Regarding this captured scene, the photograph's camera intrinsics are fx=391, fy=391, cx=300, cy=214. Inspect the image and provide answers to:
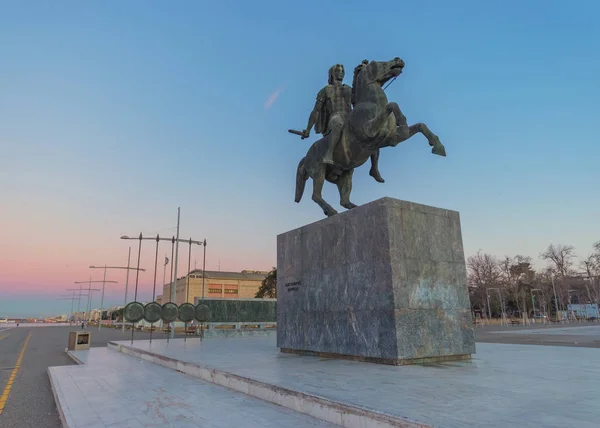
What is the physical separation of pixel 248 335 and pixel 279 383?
1898 cm

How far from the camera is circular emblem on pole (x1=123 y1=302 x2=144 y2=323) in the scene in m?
18.7

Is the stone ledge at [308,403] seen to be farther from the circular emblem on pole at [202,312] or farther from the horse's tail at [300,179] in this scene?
the circular emblem on pole at [202,312]

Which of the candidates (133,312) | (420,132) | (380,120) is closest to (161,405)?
(380,120)

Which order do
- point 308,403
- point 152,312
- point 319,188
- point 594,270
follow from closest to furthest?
point 308,403 < point 319,188 < point 152,312 < point 594,270

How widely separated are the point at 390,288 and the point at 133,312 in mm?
15538

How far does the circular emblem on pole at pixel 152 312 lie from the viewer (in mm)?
19844

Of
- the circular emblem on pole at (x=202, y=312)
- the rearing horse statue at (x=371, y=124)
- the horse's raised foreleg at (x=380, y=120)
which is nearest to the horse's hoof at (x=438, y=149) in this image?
the rearing horse statue at (x=371, y=124)

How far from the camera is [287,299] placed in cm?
1125

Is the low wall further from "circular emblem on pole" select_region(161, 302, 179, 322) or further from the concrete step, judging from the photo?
the concrete step

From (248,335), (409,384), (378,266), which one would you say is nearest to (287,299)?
(378,266)

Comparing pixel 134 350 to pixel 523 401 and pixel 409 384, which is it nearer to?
pixel 409 384

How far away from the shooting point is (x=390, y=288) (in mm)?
7723

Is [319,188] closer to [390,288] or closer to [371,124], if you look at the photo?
[371,124]

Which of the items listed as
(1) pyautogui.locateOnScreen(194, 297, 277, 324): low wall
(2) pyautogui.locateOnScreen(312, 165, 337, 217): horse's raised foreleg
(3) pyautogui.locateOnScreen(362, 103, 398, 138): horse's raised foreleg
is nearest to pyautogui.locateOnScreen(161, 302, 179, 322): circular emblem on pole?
(1) pyautogui.locateOnScreen(194, 297, 277, 324): low wall
